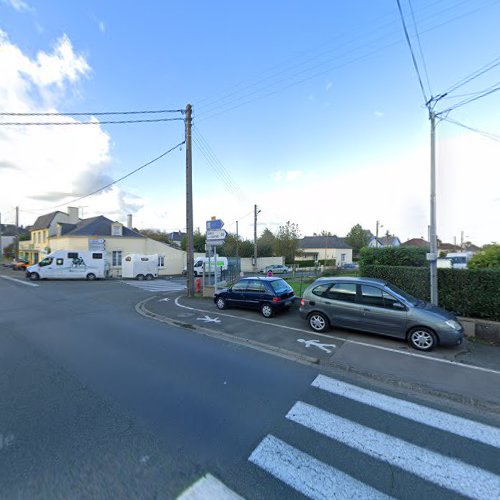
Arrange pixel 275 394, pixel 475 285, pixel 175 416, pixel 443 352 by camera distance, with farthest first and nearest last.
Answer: pixel 475 285 < pixel 443 352 < pixel 275 394 < pixel 175 416

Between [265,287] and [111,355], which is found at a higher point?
[265,287]

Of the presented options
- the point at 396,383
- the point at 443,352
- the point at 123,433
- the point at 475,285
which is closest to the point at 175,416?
the point at 123,433

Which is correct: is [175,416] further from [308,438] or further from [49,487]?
[308,438]

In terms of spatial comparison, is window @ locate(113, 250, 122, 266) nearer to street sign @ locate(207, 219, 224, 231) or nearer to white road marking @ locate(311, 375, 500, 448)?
street sign @ locate(207, 219, 224, 231)

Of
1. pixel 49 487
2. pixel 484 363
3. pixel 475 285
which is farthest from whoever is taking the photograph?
pixel 475 285

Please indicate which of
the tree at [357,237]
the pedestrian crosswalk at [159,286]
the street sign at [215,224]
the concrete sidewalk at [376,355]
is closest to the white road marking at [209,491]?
the concrete sidewalk at [376,355]

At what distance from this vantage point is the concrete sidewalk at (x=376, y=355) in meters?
4.42

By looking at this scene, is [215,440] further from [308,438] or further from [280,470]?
[308,438]

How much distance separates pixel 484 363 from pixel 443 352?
702mm

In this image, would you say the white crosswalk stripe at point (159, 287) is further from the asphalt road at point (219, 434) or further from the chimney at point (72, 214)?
the chimney at point (72, 214)

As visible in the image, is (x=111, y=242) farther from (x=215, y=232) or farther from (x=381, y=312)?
(x=381, y=312)

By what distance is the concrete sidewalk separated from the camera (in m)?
4.42

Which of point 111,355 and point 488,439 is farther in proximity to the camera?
point 111,355

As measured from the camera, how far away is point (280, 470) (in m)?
2.59
